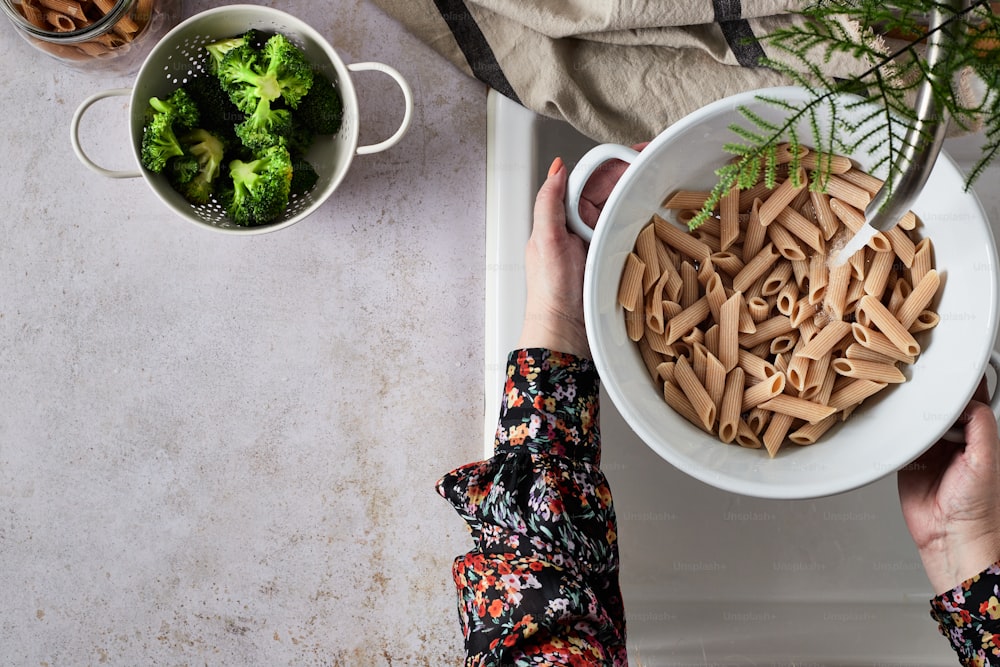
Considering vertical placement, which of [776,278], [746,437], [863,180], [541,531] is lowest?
[541,531]

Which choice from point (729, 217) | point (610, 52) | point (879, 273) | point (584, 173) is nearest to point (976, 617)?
point (879, 273)

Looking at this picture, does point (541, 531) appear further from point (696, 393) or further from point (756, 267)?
point (756, 267)

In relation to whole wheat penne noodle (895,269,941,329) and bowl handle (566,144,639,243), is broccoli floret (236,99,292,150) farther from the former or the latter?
whole wheat penne noodle (895,269,941,329)

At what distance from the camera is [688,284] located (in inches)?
30.8

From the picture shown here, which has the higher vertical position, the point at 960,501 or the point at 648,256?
the point at 648,256

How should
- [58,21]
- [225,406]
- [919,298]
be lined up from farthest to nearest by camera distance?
[225,406], [58,21], [919,298]

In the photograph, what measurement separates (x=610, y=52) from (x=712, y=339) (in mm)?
325

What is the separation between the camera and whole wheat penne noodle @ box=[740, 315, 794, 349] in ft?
2.54

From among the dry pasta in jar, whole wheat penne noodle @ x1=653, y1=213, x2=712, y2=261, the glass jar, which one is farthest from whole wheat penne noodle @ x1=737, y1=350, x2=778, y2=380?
the glass jar

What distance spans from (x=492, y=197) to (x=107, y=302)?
1.49 ft

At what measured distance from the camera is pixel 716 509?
0.96 m

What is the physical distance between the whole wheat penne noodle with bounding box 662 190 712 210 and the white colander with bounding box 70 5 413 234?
0.89ft

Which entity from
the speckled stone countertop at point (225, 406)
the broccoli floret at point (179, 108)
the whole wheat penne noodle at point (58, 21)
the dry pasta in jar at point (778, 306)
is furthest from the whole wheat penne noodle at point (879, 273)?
the whole wheat penne noodle at point (58, 21)

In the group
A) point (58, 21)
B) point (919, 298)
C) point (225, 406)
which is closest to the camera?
point (919, 298)
